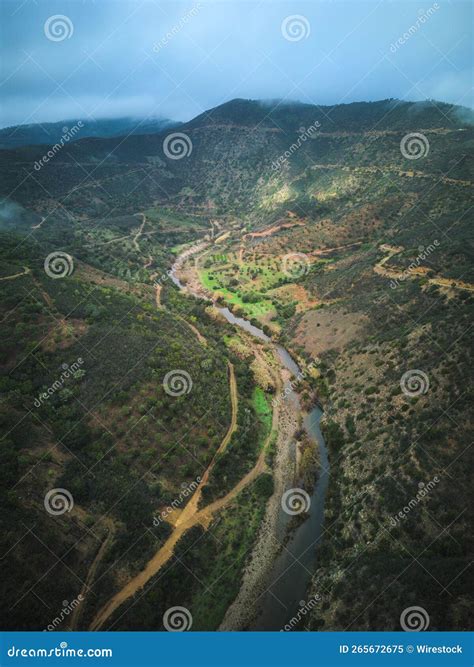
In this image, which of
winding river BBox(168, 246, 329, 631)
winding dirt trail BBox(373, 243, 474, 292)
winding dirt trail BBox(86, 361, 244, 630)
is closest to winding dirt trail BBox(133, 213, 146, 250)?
winding dirt trail BBox(373, 243, 474, 292)

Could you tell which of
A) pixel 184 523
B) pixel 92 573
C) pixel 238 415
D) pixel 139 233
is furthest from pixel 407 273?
pixel 139 233

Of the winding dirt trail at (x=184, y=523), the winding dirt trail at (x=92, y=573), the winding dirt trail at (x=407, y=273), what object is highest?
the winding dirt trail at (x=407, y=273)

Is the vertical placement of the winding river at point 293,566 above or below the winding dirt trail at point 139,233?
below

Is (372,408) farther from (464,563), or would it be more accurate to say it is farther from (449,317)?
Result: (464,563)

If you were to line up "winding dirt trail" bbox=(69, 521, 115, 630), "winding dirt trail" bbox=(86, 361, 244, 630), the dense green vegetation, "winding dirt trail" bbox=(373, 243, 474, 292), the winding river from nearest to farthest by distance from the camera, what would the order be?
"winding dirt trail" bbox=(69, 521, 115, 630) < the dense green vegetation < "winding dirt trail" bbox=(86, 361, 244, 630) < the winding river < "winding dirt trail" bbox=(373, 243, 474, 292)

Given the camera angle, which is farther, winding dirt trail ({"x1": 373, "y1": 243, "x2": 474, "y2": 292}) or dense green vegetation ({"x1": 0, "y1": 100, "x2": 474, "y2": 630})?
winding dirt trail ({"x1": 373, "y1": 243, "x2": 474, "y2": 292})

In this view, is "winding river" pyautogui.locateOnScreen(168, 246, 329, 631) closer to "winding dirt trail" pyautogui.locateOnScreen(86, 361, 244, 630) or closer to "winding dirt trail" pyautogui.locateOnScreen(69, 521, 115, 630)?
"winding dirt trail" pyautogui.locateOnScreen(86, 361, 244, 630)

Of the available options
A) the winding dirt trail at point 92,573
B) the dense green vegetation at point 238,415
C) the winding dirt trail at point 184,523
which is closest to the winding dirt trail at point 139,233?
the dense green vegetation at point 238,415

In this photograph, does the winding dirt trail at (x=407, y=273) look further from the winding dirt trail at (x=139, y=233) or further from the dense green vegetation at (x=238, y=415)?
the winding dirt trail at (x=139, y=233)
